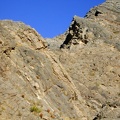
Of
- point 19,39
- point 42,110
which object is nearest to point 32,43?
point 19,39

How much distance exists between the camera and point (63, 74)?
39719 mm

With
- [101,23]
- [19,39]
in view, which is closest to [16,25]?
[19,39]

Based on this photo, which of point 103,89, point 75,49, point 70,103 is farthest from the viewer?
point 75,49

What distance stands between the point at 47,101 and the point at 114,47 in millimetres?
23174

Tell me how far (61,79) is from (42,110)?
9.49m

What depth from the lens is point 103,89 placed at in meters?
43.3

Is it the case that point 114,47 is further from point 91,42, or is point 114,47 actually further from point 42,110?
point 42,110

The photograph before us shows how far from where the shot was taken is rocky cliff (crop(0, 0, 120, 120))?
28.4 m

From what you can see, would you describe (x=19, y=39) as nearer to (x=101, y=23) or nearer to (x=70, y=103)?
(x=70, y=103)

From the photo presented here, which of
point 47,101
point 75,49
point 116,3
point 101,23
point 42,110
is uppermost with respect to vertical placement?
point 116,3

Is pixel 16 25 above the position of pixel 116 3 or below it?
below

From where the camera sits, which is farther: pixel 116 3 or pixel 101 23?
pixel 116 3

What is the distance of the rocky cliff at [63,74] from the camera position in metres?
28.4

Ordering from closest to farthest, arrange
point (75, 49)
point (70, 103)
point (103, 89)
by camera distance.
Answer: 1. point (70, 103)
2. point (103, 89)
3. point (75, 49)
